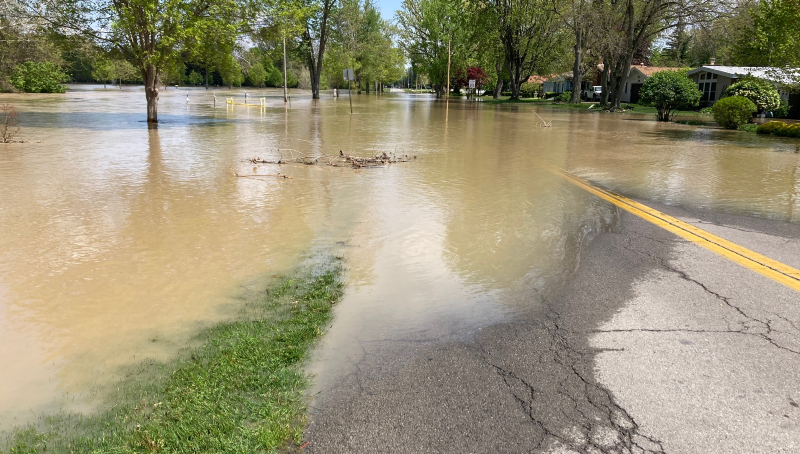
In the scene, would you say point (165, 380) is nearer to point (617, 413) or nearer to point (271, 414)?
point (271, 414)

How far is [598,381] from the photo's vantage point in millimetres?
3572

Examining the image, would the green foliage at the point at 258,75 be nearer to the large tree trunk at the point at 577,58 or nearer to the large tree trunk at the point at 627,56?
the large tree trunk at the point at 577,58

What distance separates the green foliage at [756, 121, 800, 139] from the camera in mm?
21594

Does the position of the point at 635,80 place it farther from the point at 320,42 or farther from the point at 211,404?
the point at 211,404

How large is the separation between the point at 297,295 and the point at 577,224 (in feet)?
14.2

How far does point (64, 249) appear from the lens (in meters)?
6.37

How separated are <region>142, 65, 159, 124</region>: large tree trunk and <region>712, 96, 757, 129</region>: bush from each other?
24.7m

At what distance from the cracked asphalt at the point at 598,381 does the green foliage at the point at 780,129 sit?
67.4 ft

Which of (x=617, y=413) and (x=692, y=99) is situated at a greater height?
(x=692, y=99)

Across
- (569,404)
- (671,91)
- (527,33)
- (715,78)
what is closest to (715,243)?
(569,404)

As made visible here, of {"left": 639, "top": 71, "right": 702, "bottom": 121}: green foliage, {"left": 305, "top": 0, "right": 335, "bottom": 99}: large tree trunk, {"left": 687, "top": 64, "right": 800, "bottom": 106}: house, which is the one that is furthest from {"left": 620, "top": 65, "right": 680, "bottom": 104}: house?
{"left": 305, "top": 0, "right": 335, "bottom": 99}: large tree trunk

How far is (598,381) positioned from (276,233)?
→ 4.71 metres

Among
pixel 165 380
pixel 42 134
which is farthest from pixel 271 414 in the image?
pixel 42 134

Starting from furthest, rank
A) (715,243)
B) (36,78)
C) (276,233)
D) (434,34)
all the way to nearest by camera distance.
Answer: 1. (434,34)
2. (36,78)
3. (276,233)
4. (715,243)
